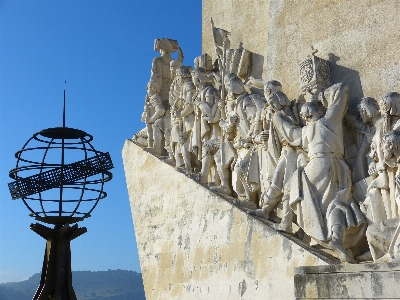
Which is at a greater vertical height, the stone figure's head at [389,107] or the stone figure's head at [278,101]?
the stone figure's head at [278,101]

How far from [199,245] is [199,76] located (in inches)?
91.3

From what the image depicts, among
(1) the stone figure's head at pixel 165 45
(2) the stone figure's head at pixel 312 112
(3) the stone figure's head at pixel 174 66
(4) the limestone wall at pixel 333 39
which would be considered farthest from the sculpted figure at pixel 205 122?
(2) the stone figure's head at pixel 312 112

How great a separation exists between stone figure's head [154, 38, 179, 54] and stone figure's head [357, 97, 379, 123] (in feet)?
14.7

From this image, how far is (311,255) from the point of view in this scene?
4555 millimetres

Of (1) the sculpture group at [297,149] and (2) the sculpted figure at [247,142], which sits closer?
(1) the sculpture group at [297,149]

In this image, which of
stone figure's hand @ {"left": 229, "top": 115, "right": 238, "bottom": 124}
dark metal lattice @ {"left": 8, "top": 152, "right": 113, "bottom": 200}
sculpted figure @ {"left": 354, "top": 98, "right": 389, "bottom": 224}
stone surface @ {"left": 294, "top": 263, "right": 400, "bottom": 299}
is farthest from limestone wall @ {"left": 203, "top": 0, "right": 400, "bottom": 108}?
dark metal lattice @ {"left": 8, "top": 152, "right": 113, "bottom": 200}

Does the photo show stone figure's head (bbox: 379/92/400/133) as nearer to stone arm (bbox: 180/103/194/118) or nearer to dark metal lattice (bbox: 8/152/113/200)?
dark metal lattice (bbox: 8/152/113/200)

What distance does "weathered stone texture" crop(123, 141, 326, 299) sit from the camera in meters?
5.00

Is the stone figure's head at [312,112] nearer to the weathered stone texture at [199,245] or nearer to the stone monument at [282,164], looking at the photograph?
the stone monument at [282,164]

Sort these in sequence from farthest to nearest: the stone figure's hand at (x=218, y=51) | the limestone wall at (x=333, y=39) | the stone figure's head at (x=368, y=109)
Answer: the stone figure's hand at (x=218, y=51), the limestone wall at (x=333, y=39), the stone figure's head at (x=368, y=109)

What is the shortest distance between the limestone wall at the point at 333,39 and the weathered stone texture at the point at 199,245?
1.53 metres

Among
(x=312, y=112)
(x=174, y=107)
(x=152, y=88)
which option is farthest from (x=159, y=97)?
(x=312, y=112)

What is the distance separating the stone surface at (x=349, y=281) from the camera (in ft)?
11.8

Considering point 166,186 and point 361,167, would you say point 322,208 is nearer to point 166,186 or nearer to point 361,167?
point 361,167
